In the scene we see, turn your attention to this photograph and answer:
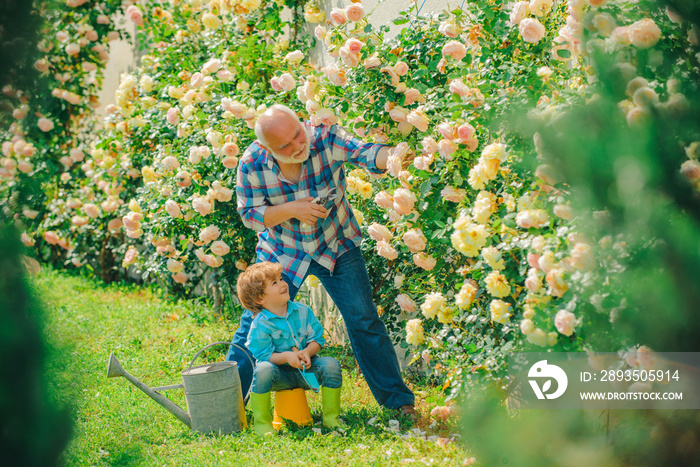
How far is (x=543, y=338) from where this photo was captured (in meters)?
2.15

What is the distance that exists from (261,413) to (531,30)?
6.62ft

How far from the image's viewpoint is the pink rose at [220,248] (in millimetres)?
4285

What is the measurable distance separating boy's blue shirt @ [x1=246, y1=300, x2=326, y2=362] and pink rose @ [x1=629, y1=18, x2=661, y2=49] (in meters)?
1.97

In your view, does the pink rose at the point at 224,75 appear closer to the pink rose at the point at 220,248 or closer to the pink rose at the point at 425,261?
the pink rose at the point at 220,248

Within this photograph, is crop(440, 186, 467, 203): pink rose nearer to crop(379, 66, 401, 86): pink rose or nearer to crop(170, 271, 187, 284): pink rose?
crop(379, 66, 401, 86): pink rose

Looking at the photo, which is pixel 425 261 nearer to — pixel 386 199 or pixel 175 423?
pixel 386 199

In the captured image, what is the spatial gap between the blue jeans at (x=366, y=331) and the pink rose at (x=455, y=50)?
1.04 m

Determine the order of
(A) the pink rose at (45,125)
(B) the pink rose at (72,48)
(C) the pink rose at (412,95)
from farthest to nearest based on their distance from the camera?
(B) the pink rose at (72,48)
(A) the pink rose at (45,125)
(C) the pink rose at (412,95)

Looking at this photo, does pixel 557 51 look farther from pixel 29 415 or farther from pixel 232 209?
pixel 232 209

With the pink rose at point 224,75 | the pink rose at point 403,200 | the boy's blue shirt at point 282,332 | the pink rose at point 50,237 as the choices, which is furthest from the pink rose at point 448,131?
the pink rose at point 50,237

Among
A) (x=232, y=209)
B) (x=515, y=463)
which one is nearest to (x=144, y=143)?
(x=232, y=209)

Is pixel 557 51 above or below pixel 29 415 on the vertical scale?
above

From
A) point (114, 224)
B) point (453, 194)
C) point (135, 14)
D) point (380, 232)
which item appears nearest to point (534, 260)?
point (453, 194)

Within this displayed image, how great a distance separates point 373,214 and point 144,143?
8.71 ft
